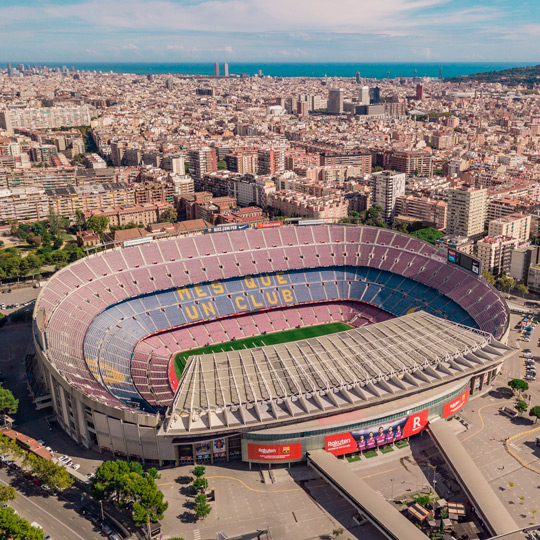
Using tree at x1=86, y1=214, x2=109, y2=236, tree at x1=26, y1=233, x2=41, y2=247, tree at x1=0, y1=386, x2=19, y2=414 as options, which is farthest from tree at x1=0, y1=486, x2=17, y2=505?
tree at x1=86, y1=214, x2=109, y2=236

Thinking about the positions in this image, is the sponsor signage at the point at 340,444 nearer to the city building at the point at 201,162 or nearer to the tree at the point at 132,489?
the tree at the point at 132,489

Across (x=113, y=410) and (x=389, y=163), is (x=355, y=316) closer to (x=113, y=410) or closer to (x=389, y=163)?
(x=113, y=410)

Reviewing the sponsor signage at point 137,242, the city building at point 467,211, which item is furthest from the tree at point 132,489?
the city building at point 467,211

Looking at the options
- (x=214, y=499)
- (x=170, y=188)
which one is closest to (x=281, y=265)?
(x=214, y=499)

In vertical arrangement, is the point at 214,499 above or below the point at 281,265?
below

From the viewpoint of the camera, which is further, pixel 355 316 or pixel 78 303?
pixel 355 316

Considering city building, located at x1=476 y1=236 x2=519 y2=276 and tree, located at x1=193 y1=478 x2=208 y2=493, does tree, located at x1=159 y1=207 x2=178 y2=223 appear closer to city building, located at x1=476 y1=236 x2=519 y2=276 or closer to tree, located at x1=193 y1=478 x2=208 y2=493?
city building, located at x1=476 y1=236 x2=519 y2=276

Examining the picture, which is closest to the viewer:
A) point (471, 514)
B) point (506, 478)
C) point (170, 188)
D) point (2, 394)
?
point (471, 514)

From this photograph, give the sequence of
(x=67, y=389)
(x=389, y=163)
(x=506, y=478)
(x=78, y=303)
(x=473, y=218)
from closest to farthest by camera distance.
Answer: (x=506, y=478) < (x=67, y=389) < (x=78, y=303) < (x=473, y=218) < (x=389, y=163)
